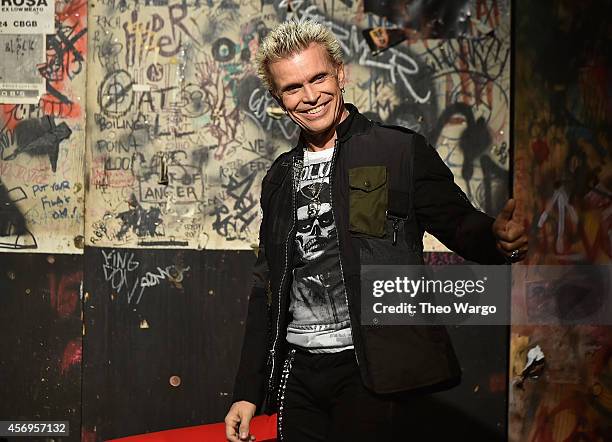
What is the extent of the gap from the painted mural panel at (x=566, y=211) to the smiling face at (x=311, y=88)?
2.23m

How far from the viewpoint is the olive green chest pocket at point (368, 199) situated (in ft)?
8.95

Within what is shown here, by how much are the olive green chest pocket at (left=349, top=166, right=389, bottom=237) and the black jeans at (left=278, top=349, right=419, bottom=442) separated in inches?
16.0

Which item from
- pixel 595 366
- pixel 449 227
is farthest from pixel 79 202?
pixel 595 366

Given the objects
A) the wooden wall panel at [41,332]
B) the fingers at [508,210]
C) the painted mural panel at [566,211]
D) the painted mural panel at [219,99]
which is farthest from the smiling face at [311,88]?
the wooden wall panel at [41,332]

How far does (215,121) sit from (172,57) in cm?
44

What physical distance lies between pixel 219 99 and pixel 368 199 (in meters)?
2.29

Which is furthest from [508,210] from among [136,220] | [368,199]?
[136,220]

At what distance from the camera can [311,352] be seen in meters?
2.74

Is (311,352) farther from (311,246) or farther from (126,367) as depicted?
(126,367)

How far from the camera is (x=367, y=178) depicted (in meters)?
2.78

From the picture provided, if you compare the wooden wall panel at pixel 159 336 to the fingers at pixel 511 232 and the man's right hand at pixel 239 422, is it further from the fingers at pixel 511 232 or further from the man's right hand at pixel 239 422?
the fingers at pixel 511 232

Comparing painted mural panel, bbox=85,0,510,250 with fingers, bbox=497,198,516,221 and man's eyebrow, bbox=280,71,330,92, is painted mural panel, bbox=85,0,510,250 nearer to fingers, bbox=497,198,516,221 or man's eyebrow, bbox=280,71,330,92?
man's eyebrow, bbox=280,71,330,92

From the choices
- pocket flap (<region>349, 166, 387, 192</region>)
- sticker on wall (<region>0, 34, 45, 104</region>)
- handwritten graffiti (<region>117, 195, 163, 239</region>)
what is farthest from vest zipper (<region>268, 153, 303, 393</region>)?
sticker on wall (<region>0, 34, 45, 104</region>)

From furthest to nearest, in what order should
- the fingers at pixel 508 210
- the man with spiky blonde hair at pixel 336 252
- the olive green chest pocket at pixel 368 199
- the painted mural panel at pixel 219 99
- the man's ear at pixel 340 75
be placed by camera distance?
the painted mural panel at pixel 219 99
the man's ear at pixel 340 75
the olive green chest pocket at pixel 368 199
the man with spiky blonde hair at pixel 336 252
the fingers at pixel 508 210
